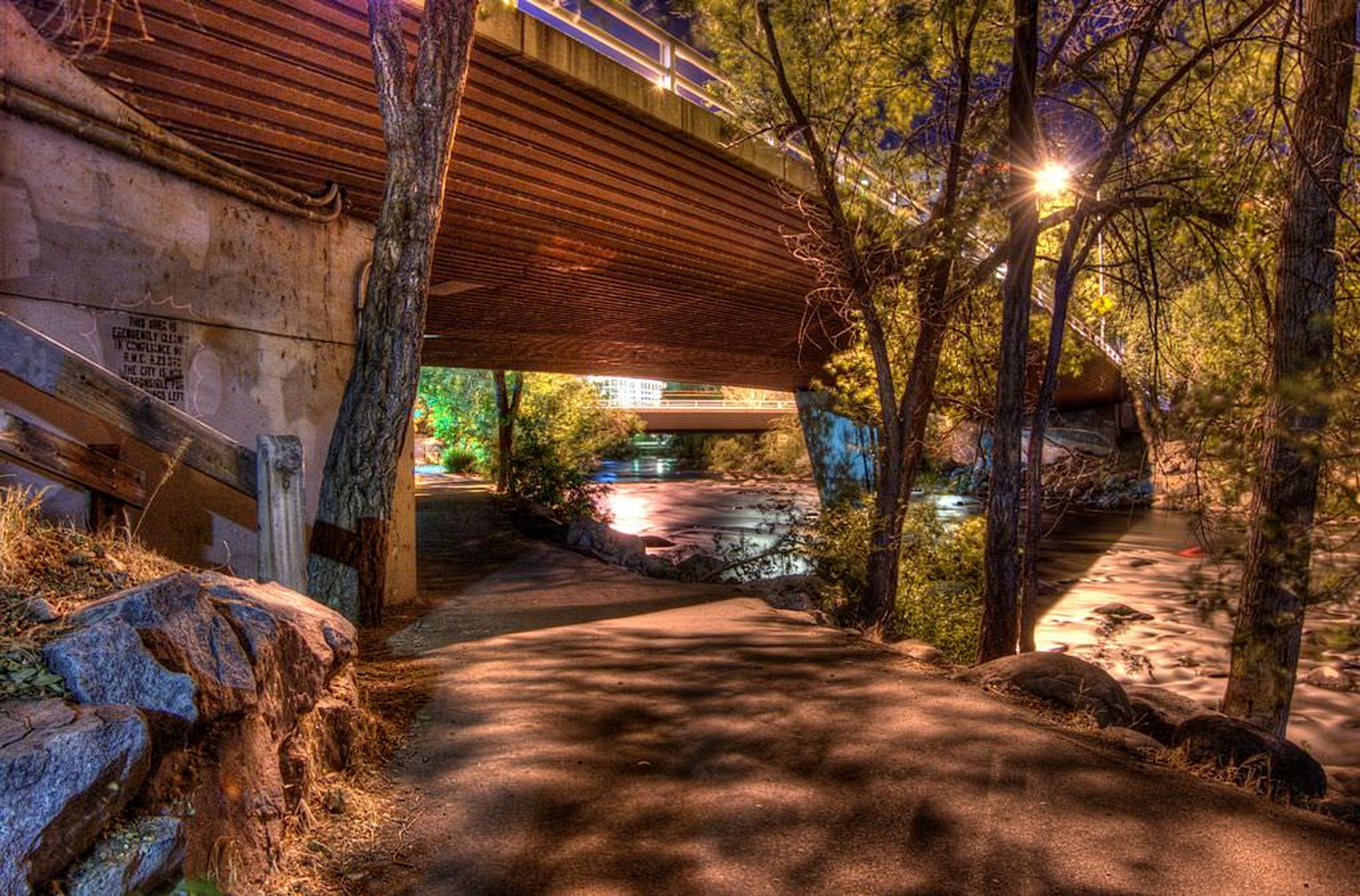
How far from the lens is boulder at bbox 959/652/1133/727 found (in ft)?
17.9

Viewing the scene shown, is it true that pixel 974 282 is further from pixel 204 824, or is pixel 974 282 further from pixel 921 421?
pixel 204 824

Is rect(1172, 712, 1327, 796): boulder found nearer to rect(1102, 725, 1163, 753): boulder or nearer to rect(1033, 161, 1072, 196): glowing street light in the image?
rect(1102, 725, 1163, 753): boulder

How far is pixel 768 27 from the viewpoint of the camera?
8.84 metres

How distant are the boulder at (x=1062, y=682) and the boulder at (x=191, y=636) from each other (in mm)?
4722

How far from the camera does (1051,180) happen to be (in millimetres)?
8180

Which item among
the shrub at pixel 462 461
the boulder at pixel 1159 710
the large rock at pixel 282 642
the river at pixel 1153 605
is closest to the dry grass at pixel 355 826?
the large rock at pixel 282 642

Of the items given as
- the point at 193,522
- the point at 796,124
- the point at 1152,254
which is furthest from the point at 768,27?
the point at 193,522

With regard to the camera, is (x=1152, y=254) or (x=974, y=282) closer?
(x=1152, y=254)

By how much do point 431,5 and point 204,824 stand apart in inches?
222

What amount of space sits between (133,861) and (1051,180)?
8.57 meters

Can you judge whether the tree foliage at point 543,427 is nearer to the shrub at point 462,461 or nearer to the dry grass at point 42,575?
the shrub at point 462,461

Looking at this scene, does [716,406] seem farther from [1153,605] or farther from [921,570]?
[921,570]

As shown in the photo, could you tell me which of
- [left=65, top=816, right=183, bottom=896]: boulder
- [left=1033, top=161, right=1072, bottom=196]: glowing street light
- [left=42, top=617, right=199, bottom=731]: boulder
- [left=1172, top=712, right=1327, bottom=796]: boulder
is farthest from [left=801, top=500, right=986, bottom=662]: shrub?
[left=65, top=816, right=183, bottom=896]: boulder

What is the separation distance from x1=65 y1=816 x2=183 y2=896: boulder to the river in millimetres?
3644
